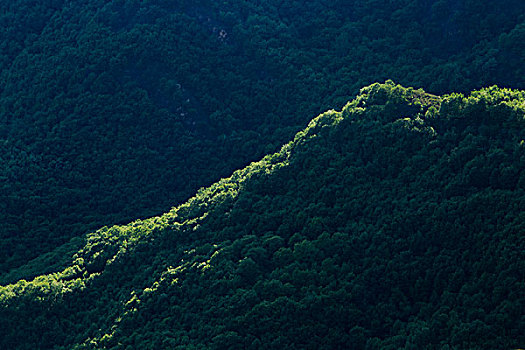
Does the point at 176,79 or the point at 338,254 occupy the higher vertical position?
the point at 176,79

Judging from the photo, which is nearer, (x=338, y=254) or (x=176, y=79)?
(x=338, y=254)

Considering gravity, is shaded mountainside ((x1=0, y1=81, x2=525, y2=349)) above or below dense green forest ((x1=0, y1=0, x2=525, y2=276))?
below

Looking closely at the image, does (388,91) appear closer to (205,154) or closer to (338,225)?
(338,225)

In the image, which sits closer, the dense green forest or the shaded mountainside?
the shaded mountainside

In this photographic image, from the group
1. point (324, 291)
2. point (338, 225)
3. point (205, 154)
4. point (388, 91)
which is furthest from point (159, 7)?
point (324, 291)
